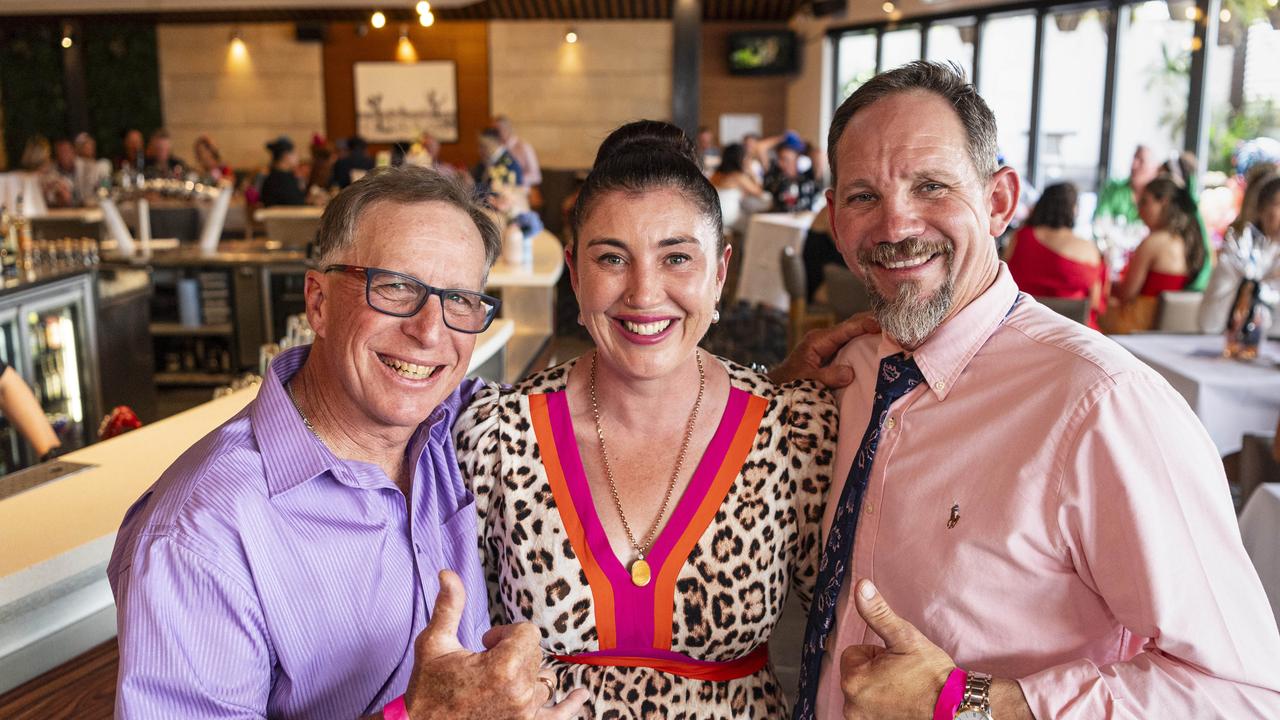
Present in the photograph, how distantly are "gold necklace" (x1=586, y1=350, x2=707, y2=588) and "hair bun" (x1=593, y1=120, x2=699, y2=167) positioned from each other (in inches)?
14.0

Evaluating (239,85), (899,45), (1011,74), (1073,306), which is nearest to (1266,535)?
(1073,306)

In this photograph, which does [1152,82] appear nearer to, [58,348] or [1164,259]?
[1164,259]

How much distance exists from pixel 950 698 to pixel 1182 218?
527 centimetres

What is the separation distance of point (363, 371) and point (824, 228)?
244 inches

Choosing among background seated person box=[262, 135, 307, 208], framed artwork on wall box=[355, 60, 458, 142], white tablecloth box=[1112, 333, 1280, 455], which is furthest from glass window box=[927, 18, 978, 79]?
white tablecloth box=[1112, 333, 1280, 455]

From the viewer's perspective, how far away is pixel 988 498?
141cm

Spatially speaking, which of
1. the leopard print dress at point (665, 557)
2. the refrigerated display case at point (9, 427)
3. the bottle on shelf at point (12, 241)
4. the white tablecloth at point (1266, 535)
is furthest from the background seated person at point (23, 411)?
the white tablecloth at point (1266, 535)

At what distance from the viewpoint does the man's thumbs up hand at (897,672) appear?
131 centimetres

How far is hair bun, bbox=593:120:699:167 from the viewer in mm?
1730

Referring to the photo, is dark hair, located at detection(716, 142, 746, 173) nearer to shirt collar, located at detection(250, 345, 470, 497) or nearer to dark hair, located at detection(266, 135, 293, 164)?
dark hair, located at detection(266, 135, 293, 164)

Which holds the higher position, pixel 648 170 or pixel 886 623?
pixel 648 170

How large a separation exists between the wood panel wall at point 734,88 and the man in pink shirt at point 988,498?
1595cm

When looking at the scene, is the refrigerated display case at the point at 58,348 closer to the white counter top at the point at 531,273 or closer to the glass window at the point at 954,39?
the white counter top at the point at 531,273

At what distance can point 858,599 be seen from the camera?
1.30 meters
